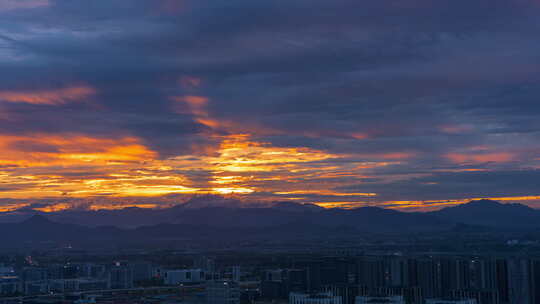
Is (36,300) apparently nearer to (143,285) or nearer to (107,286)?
(107,286)

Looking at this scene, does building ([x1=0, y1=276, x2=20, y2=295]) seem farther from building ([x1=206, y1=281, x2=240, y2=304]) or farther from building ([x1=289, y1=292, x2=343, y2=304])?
building ([x1=289, y1=292, x2=343, y2=304])

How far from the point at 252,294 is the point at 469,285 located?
41.3m

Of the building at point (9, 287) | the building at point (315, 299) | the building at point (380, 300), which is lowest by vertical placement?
the building at point (9, 287)

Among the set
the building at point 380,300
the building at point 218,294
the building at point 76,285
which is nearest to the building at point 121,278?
the building at point 76,285

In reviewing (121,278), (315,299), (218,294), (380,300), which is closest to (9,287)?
(121,278)

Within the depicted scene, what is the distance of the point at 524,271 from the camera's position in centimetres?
12912

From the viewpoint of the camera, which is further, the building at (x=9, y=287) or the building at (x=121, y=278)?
the building at (x=121, y=278)

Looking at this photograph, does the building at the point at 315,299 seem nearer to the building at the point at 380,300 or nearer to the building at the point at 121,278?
the building at the point at 380,300

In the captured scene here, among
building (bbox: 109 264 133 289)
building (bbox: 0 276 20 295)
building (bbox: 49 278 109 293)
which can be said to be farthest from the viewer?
building (bbox: 109 264 133 289)

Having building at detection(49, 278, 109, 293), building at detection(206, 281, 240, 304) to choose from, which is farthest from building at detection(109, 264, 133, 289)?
building at detection(206, 281, 240, 304)

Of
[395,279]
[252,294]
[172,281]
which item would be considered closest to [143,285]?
[172,281]

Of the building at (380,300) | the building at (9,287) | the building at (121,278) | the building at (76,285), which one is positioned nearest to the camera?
the building at (380,300)

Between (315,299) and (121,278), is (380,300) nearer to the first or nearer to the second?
(315,299)

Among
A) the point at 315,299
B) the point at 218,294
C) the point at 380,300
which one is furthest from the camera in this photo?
the point at 218,294
